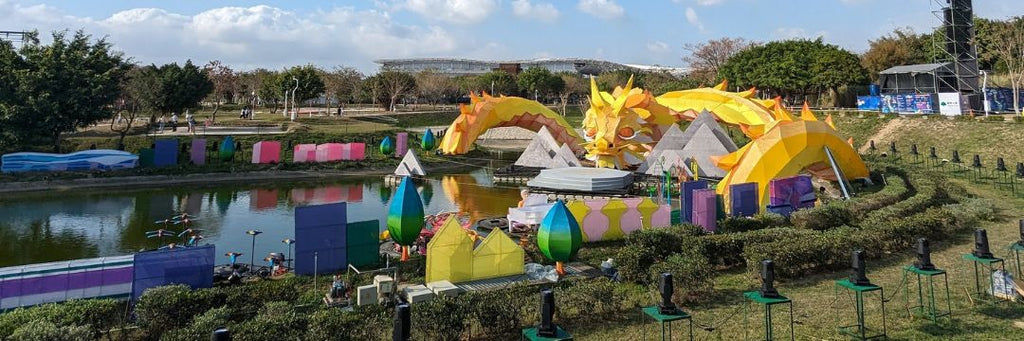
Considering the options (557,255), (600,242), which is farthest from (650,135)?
(557,255)

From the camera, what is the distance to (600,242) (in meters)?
19.3

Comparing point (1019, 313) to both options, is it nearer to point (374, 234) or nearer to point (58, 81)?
point (374, 234)

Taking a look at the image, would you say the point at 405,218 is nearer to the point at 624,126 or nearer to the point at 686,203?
the point at 686,203

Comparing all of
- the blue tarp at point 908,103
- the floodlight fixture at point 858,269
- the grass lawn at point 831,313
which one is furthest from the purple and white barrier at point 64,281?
the blue tarp at point 908,103

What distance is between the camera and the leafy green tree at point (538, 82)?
3787 inches

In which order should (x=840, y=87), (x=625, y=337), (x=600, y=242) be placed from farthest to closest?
(x=840, y=87)
(x=600, y=242)
(x=625, y=337)

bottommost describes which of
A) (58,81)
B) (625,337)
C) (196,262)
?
(625,337)

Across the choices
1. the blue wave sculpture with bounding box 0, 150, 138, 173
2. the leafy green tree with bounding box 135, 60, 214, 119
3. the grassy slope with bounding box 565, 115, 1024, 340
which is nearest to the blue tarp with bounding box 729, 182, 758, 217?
the grassy slope with bounding box 565, 115, 1024, 340

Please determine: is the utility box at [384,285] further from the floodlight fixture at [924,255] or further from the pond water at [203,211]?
the floodlight fixture at [924,255]

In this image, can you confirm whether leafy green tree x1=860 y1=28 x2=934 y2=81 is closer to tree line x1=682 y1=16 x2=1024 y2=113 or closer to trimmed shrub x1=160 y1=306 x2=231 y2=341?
tree line x1=682 y1=16 x2=1024 y2=113

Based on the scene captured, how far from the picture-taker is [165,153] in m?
36.5

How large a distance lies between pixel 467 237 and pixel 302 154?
1139 inches

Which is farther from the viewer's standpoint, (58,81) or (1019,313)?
(58,81)

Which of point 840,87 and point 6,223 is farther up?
point 840,87
